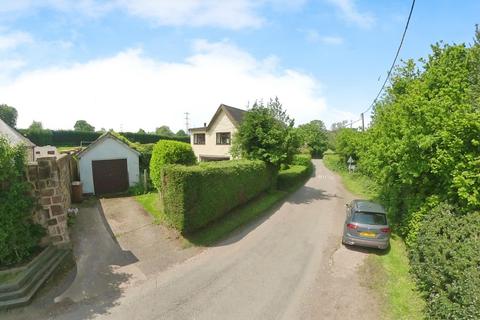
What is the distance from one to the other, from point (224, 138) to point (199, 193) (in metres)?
17.9

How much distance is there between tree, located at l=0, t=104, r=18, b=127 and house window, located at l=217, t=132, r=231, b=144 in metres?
75.7

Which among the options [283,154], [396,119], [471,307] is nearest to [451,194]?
[396,119]

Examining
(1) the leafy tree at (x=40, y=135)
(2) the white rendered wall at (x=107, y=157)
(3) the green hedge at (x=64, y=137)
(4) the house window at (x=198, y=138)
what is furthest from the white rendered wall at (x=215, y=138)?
(1) the leafy tree at (x=40, y=135)

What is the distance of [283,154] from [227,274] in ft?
38.5

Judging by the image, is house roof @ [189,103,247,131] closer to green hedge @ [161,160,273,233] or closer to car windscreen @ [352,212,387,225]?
green hedge @ [161,160,273,233]

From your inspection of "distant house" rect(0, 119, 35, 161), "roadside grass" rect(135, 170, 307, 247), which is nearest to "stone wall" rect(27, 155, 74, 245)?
"distant house" rect(0, 119, 35, 161)

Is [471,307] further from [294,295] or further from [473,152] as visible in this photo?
[473,152]

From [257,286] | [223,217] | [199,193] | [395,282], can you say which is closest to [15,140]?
[199,193]

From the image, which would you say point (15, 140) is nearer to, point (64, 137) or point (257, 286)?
point (257, 286)

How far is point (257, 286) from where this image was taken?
8.52m

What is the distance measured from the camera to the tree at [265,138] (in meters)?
19.2

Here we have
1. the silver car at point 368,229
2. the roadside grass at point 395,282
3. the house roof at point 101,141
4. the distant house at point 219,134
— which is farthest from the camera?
the distant house at point 219,134

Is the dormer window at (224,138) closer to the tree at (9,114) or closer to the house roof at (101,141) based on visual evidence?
the house roof at (101,141)

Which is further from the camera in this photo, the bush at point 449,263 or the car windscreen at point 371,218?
the car windscreen at point 371,218
